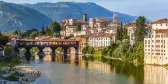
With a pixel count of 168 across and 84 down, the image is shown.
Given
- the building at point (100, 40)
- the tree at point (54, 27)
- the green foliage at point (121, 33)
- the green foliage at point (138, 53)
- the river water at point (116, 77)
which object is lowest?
the river water at point (116, 77)

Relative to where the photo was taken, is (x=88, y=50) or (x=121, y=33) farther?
(x=88, y=50)

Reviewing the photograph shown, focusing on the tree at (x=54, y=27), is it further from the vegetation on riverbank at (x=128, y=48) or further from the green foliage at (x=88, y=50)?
the vegetation on riverbank at (x=128, y=48)

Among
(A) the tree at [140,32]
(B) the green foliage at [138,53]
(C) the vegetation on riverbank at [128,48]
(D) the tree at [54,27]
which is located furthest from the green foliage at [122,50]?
(D) the tree at [54,27]

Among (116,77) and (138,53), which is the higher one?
(138,53)

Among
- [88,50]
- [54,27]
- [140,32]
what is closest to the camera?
[140,32]

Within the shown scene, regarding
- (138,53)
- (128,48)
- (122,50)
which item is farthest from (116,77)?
(122,50)

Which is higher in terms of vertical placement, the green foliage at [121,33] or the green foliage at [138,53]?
the green foliage at [121,33]

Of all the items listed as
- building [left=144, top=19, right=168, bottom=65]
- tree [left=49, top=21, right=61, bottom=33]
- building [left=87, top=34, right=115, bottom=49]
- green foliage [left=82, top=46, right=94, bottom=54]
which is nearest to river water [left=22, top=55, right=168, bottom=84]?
building [left=144, top=19, right=168, bottom=65]

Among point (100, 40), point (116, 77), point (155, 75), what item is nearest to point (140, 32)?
point (100, 40)

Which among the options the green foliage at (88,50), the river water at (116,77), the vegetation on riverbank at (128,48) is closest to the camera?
the river water at (116,77)

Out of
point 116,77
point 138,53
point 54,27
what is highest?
Answer: point 54,27

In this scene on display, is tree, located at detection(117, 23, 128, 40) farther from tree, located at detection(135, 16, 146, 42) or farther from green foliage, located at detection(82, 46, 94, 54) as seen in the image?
green foliage, located at detection(82, 46, 94, 54)

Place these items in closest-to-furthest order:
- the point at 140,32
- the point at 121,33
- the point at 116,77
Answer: the point at 116,77, the point at 140,32, the point at 121,33

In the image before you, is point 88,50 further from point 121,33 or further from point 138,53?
point 138,53
